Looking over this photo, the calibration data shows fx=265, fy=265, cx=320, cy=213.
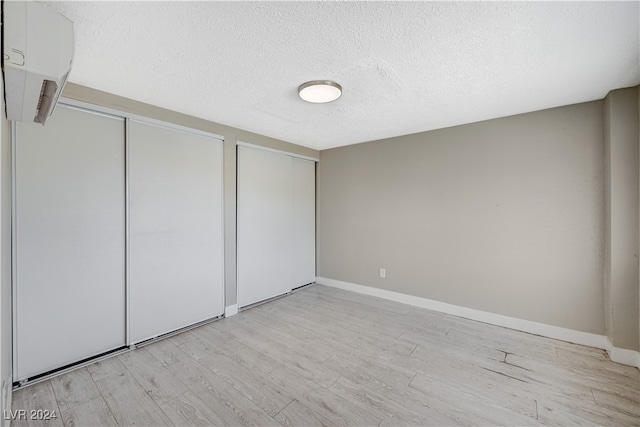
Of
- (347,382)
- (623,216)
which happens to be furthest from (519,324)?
(347,382)

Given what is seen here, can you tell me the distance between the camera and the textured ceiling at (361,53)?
1.40m

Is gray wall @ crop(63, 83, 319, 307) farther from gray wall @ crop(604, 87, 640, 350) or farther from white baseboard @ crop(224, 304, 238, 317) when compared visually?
gray wall @ crop(604, 87, 640, 350)

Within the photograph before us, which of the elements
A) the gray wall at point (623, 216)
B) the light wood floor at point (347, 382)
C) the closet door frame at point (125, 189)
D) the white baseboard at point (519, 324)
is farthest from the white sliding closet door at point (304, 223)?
the gray wall at point (623, 216)

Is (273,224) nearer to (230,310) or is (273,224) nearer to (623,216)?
(230,310)

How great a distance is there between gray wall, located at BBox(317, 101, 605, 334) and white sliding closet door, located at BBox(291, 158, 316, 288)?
64 centimetres

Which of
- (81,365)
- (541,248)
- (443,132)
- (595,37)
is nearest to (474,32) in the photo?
(595,37)

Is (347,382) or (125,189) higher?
(125,189)

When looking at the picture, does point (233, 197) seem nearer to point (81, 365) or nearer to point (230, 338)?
point (230, 338)

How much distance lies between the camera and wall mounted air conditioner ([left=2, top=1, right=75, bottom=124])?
3.84ft

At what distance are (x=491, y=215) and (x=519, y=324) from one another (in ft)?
3.97

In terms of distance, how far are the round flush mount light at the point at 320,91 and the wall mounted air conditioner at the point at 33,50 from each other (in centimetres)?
142

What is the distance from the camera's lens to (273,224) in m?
3.91

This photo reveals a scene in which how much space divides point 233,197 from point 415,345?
2625 mm

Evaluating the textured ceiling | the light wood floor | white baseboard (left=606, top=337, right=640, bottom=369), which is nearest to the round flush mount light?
the textured ceiling
